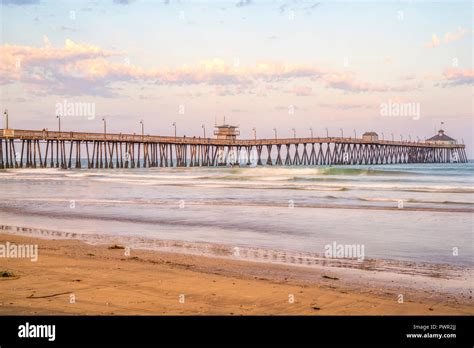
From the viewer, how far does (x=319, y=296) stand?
6.20 metres

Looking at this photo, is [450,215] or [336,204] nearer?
[450,215]

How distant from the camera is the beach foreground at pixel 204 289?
5520 millimetres

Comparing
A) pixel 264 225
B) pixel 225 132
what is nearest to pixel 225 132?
pixel 225 132

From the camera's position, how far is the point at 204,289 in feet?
21.1

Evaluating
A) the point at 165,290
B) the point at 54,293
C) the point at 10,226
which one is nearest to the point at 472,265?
the point at 165,290

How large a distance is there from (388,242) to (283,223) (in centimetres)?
371

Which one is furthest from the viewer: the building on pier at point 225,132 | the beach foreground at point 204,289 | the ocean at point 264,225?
the building on pier at point 225,132

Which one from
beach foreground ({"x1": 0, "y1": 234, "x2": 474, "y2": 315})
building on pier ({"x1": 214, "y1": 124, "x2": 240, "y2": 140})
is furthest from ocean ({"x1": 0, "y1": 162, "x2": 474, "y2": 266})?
building on pier ({"x1": 214, "y1": 124, "x2": 240, "y2": 140})

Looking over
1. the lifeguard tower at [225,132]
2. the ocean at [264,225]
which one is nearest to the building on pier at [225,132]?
the lifeguard tower at [225,132]

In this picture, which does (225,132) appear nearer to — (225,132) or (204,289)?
(225,132)

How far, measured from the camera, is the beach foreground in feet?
18.1

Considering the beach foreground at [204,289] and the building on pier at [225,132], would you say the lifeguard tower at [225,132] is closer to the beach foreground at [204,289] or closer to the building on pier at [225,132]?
the building on pier at [225,132]

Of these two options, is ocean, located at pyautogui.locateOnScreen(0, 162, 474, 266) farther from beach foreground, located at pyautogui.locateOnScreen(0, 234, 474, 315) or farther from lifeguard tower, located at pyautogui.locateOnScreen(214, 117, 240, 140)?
lifeguard tower, located at pyautogui.locateOnScreen(214, 117, 240, 140)
